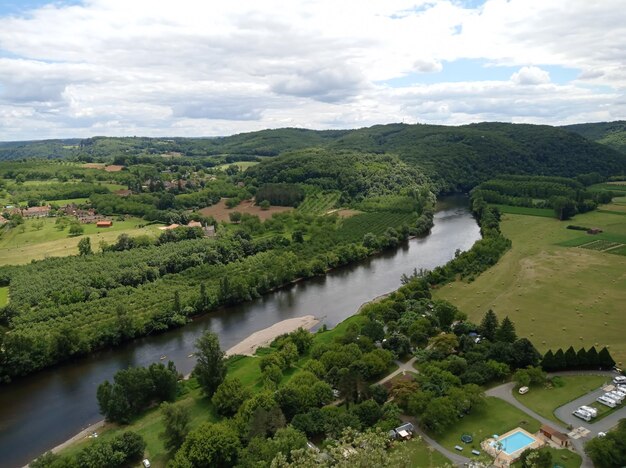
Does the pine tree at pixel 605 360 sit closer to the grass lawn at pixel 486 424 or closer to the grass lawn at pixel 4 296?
the grass lawn at pixel 486 424

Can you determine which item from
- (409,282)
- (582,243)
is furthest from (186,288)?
(582,243)

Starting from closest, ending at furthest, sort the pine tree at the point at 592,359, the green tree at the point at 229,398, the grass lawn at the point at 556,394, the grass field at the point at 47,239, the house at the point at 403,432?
the house at the point at 403,432 → the grass lawn at the point at 556,394 → the green tree at the point at 229,398 → the pine tree at the point at 592,359 → the grass field at the point at 47,239

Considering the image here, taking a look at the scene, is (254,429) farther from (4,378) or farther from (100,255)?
(100,255)

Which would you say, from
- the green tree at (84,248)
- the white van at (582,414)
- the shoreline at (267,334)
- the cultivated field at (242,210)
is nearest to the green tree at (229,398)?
the shoreline at (267,334)

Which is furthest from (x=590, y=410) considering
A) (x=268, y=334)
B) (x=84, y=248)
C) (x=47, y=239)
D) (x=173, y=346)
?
(x=47, y=239)

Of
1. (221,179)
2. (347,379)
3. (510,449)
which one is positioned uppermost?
(221,179)
